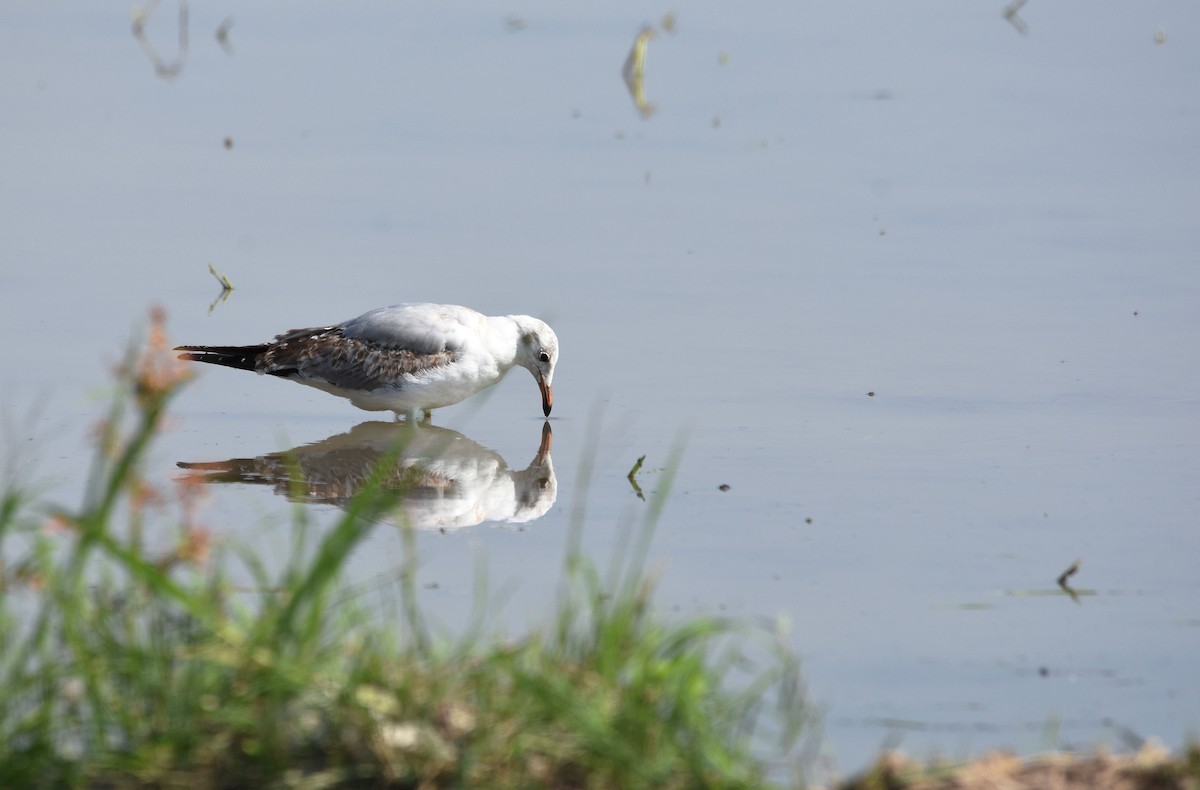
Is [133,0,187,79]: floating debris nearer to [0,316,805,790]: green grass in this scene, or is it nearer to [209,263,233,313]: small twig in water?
[209,263,233,313]: small twig in water

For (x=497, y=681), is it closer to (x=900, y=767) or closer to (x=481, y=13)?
(x=900, y=767)

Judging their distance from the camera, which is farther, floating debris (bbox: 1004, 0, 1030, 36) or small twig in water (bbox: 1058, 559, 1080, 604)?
floating debris (bbox: 1004, 0, 1030, 36)

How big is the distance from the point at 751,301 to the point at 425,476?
9.66 ft

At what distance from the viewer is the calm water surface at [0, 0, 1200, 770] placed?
5672mm

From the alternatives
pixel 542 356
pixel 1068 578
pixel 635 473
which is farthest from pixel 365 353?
pixel 1068 578

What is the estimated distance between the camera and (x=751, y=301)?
968 centimetres

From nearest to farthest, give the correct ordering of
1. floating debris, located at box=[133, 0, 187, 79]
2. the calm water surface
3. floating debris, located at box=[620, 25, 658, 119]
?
the calm water surface
floating debris, located at box=[620, 25, 658, 119]
floating debris, located at box=[133, 0, 187, 79]

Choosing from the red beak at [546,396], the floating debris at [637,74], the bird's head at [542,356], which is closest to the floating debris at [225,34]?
the floating debris at [637,74]

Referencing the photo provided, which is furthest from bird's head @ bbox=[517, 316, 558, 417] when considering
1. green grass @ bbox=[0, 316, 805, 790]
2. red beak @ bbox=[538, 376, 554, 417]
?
green grass @ bbox=[0, 316, 805, 790]

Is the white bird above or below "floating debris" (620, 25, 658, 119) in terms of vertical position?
above

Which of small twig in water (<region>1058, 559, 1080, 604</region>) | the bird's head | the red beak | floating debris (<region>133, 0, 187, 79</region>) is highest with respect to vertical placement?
small twig in water (<region>1058, 559, 1080, 604</region>)

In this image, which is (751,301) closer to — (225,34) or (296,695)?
(296,695)

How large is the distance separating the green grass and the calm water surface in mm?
420

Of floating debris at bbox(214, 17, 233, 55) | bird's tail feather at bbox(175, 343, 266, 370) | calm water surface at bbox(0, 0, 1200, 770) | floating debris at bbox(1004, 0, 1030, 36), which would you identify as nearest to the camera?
calm water surface at bbox(0, 0, 1200, 770)
